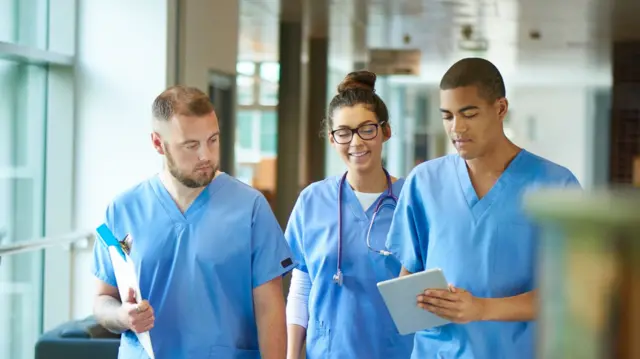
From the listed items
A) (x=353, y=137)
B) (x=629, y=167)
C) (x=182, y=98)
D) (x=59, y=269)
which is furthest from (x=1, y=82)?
(x=629, y=167)

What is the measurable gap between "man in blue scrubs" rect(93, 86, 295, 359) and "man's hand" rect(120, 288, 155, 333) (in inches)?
2.0

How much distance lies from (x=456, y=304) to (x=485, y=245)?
7.5 inches

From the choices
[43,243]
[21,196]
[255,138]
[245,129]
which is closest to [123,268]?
[43,243]

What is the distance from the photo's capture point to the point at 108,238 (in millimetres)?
2510

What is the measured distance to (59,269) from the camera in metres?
6.04

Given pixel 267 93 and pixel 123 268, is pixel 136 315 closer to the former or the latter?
pixel 123 268

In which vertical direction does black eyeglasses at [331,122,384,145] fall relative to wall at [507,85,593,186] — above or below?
below

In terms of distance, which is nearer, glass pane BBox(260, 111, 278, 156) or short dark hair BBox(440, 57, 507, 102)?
short dark hair BBox(440, 57, 507, 102)

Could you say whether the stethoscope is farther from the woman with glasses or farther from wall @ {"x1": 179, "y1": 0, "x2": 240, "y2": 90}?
wall @ {"x1": 179, "y1": 0, "x2": 240, "y2": 90}

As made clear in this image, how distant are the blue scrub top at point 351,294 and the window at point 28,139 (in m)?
2.46

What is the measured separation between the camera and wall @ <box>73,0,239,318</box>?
20.6ft

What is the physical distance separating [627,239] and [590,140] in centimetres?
2872

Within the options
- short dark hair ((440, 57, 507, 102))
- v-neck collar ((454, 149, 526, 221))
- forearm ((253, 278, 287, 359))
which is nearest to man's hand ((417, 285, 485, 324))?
v-neck collar ((454, 149, 526, 221))

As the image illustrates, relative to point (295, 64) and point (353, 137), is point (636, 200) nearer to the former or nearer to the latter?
point (353, 137)
